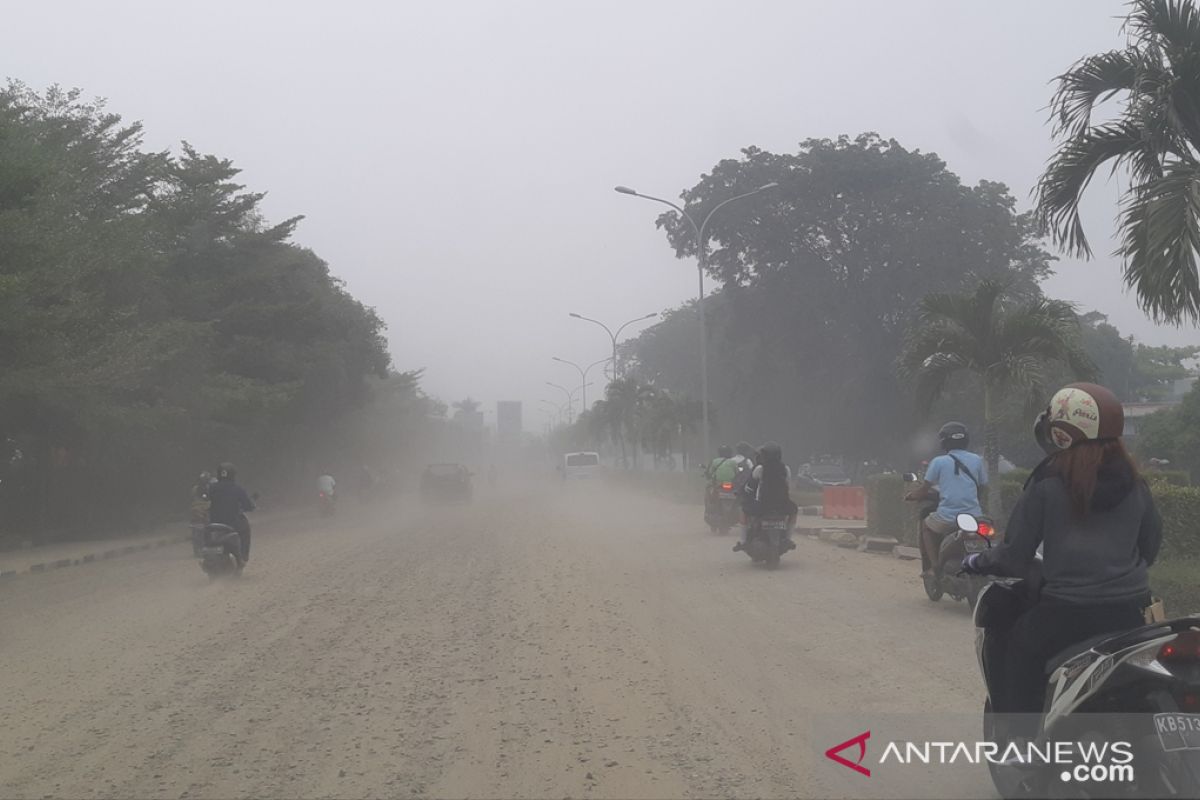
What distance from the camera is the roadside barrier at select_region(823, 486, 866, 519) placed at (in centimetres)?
2633

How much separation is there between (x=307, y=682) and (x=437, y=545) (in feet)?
43.4

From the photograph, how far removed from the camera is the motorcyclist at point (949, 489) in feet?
35.3

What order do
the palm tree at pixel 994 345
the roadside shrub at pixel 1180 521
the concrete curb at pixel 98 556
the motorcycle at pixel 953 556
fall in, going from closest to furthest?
1. the motorcycle at pixel 953 556
2. the roadside shrub at pixel 1180 521
3. the palm tree at pixel 994 345
4. the concrete curb at pixel 98 556

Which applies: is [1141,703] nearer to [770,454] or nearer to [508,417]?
[770,454]

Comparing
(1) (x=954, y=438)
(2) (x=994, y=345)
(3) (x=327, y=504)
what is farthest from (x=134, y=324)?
(1) (x=954, y=438)

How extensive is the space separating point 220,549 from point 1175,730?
1397 cm

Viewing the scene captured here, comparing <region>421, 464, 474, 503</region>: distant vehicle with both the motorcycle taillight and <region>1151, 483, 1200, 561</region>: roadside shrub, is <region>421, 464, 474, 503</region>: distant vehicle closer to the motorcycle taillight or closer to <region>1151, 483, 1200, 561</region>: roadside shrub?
<region>1151, 483, 1200, 561</region>: roadside shrub

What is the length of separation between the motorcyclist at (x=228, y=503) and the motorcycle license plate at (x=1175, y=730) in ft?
45.3

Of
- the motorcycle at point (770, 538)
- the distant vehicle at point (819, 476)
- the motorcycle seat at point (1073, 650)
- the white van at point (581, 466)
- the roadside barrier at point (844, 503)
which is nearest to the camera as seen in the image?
the motorcycle seat at point (1073, 650)

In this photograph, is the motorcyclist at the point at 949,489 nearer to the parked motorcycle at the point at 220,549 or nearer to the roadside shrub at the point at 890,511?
the roadside shrub at the point at 890,511

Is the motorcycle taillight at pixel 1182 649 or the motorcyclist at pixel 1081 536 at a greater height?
Result: the motorcyclist at pixel 1081 536

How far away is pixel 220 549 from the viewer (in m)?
16.0

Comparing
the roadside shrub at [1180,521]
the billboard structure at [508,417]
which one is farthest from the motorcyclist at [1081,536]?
the billboard structure at [508,417]

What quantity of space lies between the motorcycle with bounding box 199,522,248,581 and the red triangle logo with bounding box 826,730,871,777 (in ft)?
37.8
